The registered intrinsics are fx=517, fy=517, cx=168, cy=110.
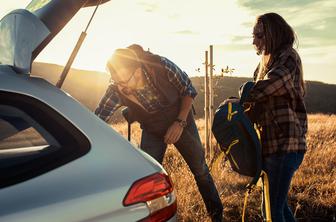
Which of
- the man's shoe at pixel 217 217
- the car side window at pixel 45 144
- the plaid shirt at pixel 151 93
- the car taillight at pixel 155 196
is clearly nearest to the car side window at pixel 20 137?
the car side window at pixel 45 144

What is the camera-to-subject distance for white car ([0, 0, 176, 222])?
200 centimetres

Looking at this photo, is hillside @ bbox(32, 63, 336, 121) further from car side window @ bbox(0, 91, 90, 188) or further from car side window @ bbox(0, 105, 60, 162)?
car side window @ bbox(0, 91, 90, 188)

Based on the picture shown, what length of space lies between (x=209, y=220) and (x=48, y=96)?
10.0 ft

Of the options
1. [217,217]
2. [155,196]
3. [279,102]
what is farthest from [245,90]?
[217,217]

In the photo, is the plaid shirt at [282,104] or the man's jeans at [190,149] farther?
the man's jeans at [190,149]

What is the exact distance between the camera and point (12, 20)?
2.49 meters

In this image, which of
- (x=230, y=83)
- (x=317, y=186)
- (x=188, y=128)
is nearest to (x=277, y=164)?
(x=188, y=128)

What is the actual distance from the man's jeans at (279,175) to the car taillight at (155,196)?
1382 mm

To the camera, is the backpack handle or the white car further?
the backpack handle

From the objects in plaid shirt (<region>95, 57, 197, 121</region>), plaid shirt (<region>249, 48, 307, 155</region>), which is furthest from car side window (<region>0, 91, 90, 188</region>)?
plaid shirt (<region>95, 57, 197, 121</region>)

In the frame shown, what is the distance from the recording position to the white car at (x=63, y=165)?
1996 millimetres

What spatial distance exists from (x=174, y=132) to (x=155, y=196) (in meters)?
2.04

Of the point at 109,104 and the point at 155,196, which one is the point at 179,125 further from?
the point at 155,196

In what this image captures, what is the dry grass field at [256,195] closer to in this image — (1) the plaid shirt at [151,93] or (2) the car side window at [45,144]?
(1) the plaid shirt at [151,93]
